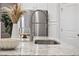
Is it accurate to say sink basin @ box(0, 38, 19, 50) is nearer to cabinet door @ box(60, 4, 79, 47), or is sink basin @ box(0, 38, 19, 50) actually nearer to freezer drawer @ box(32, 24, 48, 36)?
cabinet door @ box(60, 4, 79, 47)

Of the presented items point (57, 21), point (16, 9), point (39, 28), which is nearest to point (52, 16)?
point (57, 21)

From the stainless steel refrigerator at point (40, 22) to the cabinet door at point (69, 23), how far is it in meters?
0.46

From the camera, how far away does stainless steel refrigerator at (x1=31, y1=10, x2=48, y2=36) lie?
5.04 m

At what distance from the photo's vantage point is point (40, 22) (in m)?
5.16

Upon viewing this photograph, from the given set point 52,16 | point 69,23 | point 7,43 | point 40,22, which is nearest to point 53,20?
point 52,16

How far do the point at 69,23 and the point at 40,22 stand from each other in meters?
0.79

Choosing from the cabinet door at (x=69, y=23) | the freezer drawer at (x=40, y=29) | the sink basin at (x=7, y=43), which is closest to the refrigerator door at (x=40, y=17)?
the freezer drawer at (x=40, y=29)

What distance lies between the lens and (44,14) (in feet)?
16.8

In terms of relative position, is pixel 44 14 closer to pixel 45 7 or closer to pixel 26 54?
pixel 45 7

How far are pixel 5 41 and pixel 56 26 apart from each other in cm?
392

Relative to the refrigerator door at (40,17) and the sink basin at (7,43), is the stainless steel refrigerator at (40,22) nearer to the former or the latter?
the refrigerator door at (40,17)

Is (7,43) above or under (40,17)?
under

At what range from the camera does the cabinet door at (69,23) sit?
444cm

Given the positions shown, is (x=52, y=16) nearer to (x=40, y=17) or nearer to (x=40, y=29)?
(x=40, y=17)
